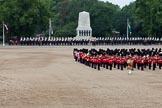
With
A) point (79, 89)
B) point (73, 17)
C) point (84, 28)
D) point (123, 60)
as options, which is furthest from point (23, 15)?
point (79, 89)

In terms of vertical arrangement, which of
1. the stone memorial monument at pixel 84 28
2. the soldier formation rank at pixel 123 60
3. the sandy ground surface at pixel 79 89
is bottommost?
the sandy ground surface at pixel 79 89

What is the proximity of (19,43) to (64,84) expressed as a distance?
5519 centimetres

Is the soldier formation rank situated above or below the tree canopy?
below

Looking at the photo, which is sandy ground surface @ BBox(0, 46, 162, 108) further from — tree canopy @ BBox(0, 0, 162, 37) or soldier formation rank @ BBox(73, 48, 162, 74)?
tree canopy @ BBox(0, 0, 162, 37)

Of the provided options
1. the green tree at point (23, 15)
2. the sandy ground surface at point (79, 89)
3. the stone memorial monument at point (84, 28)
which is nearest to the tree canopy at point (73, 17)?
the green tree at point (23, 15)

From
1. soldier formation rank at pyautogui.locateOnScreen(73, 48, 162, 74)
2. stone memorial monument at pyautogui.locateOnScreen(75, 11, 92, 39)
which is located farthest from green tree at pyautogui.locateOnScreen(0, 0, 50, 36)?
soldier formation rank at pyautogui.locateOnScreen(73, 48, 162, 74)

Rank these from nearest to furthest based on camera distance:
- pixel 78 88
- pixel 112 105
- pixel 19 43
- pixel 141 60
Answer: pixel 112 105 < pixel 78 88 < pixel 141 60 < pixel 19 43

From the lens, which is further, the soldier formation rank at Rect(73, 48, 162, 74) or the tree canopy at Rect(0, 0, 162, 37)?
the tree canopy at Rect(0, 0, 162, 37)

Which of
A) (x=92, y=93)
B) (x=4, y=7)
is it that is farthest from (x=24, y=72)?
(x=4, y=7)

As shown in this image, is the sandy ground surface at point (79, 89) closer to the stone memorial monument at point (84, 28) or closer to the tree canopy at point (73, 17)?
the tree canopy at point (73, 17)

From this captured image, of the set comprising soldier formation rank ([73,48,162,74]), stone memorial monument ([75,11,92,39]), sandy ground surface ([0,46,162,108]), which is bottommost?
sandy ground surface ([0,46,162,108])

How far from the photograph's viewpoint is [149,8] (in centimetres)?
8400

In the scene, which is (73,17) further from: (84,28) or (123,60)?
(123,60)

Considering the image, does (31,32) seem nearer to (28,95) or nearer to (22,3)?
(22,3)
